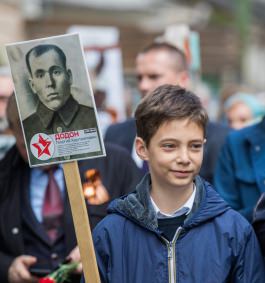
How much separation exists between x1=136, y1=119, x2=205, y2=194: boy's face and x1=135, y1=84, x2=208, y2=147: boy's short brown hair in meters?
0.03

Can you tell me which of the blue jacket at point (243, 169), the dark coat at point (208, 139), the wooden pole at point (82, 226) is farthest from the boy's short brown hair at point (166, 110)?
the dark coat at point (208, 139)

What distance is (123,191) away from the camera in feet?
13.7

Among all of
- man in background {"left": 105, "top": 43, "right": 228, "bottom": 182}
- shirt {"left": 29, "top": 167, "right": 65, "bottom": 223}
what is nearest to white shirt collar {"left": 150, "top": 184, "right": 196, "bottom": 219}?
shirt {"left": 29, "top": 167, "right": 65, "bottom": 223}

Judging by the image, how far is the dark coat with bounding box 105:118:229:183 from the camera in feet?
15.2

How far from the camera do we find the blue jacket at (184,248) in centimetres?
306

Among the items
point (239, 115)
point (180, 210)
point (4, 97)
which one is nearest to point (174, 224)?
point (180, 210)

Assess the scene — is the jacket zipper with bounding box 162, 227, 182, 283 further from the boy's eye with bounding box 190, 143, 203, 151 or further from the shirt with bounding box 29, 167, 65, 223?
the shirt with bounding box 29, 167, 65, 223

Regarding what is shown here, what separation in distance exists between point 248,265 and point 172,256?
0.29 m

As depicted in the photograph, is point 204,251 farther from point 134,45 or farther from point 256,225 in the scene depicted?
point 134,45

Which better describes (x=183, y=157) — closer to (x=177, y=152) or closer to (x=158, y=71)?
(x=177, y=152)

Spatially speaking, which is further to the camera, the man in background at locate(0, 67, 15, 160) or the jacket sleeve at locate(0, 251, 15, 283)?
the man in background at locate(0, 67, 15, 160)

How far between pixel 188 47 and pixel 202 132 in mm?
2680

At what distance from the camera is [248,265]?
307 cm

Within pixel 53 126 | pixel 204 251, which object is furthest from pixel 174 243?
pixel 53 126
